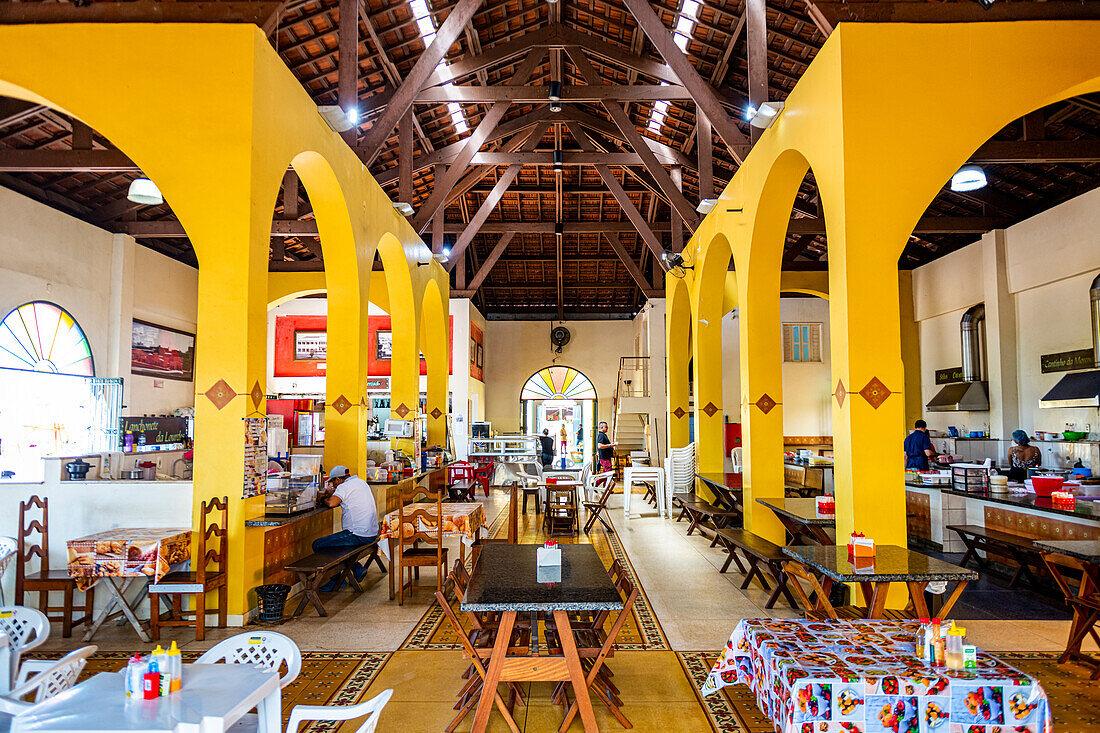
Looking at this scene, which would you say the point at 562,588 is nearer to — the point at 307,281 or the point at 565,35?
the point at 565,35

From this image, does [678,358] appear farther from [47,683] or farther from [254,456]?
[47,683]

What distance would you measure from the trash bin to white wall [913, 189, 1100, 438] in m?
11.6

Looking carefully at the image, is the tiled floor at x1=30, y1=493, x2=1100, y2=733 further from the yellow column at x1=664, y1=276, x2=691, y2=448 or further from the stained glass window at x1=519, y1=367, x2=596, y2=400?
the stained glass window at x1=519, y1=367, x2=596, y2=400

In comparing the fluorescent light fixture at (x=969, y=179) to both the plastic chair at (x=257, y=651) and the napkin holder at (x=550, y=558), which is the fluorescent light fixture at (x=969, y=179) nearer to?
the napkin holder at (x=550, y=558)

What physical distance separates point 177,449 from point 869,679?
845cm

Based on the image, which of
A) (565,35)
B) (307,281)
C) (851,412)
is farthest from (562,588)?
(307,281)

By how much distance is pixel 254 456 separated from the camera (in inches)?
239

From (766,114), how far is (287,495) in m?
6.21

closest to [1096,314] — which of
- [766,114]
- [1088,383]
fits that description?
[1088,383]

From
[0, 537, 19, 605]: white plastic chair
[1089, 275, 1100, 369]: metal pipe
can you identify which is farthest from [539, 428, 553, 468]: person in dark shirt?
[0, 537, 19, 605]: white plastic chair

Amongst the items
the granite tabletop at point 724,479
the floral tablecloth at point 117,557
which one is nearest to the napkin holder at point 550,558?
the floral tablecloth at point 117,557

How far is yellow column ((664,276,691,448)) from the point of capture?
13.8m

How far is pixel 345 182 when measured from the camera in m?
8.36

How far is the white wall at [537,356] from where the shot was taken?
2391 centimetres
